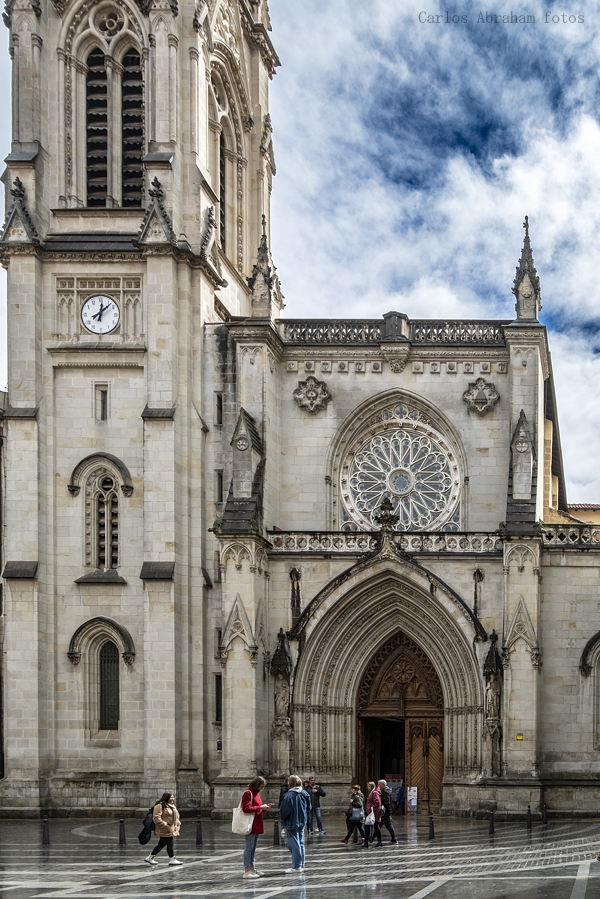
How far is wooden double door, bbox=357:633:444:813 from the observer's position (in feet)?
129

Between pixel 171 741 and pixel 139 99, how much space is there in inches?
763

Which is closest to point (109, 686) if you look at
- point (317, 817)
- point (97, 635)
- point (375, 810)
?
point (97, 635)

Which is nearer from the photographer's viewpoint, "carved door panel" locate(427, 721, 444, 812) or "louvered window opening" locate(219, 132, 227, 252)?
"carved door panel" locate(427, 721, 444, 812)

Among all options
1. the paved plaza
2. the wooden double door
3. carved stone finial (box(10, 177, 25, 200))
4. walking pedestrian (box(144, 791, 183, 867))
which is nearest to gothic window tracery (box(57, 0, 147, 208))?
carved stone finial (box(10, 177, 25, 200))

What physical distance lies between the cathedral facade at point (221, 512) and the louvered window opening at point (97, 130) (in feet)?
0.40

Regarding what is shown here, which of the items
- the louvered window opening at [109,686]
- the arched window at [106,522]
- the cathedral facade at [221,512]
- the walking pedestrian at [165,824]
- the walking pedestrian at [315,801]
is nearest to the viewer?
the walking pedestrian at [165,824]

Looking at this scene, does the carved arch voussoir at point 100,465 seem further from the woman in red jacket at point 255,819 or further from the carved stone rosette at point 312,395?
the woman in red jacket at point 255,819

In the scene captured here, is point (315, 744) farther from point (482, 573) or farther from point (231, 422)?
point (231, 422)

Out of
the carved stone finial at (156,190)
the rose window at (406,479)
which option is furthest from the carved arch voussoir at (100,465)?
the carved stone finial at (156,190)

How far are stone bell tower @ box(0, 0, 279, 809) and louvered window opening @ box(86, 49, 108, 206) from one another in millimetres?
51

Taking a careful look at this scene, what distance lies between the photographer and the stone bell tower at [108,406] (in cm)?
3797

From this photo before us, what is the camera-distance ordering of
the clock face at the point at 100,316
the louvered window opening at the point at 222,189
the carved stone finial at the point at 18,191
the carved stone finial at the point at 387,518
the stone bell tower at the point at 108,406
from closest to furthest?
the carved stone finial at the point at 387,518, the stone bell tower at the point at 108,406, the carved stone finial at the point at 18,191, the clock face at the point at 100,316, the louvered window opening at the point at 222,189

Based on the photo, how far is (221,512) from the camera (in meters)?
39.8

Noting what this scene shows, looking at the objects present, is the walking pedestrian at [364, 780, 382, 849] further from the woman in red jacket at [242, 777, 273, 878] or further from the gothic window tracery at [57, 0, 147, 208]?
the gothic window tracery at [57, 0, 147, 208]
